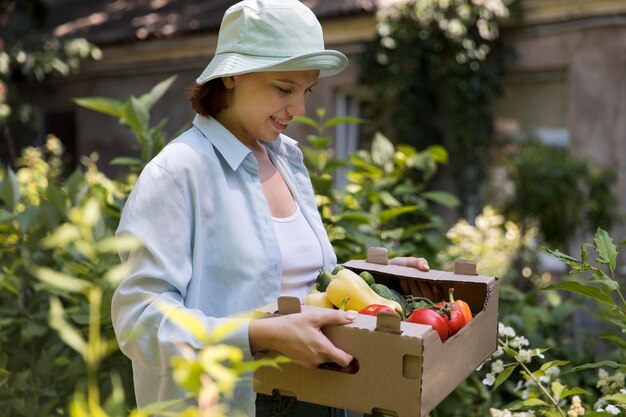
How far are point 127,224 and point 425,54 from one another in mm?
6525

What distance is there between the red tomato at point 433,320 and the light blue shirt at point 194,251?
328 mm

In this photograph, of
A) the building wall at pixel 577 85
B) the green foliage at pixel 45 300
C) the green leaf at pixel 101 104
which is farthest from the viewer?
the building wall at pixel 577 85

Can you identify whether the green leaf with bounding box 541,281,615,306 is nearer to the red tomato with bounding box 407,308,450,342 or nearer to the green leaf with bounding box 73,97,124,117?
the red tomato with bounding box 407,308,450,342

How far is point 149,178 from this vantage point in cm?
162

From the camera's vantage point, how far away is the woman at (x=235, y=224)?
5.02ft

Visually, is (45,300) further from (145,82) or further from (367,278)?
(145,82)

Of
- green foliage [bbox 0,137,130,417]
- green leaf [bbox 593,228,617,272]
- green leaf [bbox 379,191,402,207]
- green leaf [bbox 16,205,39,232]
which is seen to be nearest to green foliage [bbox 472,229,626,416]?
green leaf [bbox 593,228,617,272]

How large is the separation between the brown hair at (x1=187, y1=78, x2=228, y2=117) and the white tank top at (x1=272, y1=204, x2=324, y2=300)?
0.29 metres

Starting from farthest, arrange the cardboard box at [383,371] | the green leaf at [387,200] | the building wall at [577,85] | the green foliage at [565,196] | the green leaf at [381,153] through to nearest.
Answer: the building wall at [577,85] → the green foliage at [565,196] → the green leaf at [381,153] → the green leaf at [387,200] → the cardboard box at [383,371]

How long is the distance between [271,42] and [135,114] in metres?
1.26

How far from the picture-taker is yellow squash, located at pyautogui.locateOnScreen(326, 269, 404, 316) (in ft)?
5.51

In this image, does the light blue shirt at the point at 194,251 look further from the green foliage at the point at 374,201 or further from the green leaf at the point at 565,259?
the green foliage at the point at 374,201

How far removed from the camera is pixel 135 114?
2881 mm

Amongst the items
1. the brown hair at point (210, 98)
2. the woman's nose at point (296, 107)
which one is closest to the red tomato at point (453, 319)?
the woman's nose at point (296, 107)
